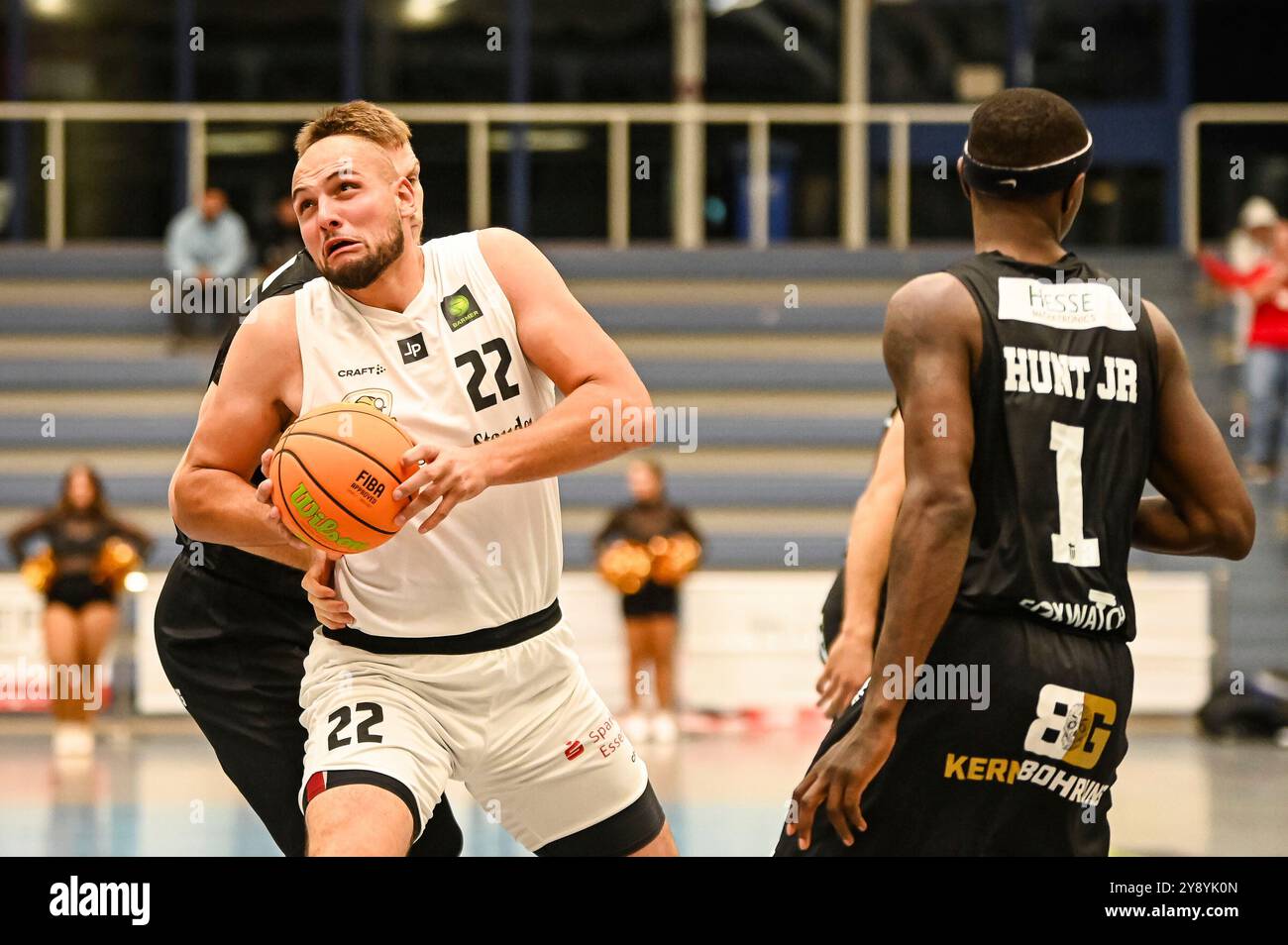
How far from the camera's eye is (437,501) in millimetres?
3291

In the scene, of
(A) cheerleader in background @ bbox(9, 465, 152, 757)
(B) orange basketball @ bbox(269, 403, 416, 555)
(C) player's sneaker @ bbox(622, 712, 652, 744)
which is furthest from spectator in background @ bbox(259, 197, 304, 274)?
(B) orange basketball @ bbox(269, 403, 416, 555)

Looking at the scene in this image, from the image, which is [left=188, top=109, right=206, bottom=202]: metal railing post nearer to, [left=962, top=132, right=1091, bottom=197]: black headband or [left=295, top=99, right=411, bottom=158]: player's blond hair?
[left=295, top=99, right=411, bottom=158]: player's blond hair

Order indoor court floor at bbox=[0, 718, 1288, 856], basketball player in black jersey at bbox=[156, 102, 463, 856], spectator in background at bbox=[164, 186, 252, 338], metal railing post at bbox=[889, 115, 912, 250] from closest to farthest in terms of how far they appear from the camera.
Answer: basketball player in black jersey at bbox=[156, 102, 463, 856] → indoor court floor at bbox=[0, 718, 1288, 856] → spectator in background at bbox=[164, 186, 252, 338] → metal railing post at bbox=[889, 115, 912, 250]

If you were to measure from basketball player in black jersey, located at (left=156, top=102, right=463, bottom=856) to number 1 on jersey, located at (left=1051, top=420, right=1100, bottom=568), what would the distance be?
1451 mm

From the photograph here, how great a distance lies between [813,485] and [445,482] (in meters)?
9.39

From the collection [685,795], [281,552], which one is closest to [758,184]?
[685,795]

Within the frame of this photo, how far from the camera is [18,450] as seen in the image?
492 inches

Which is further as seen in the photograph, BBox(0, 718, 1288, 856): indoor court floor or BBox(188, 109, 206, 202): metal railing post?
BBox(188, 109, 206, 202): metal railing post

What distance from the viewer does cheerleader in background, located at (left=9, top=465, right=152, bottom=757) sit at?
1004 cm

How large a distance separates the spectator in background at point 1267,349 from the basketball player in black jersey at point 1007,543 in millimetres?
9086

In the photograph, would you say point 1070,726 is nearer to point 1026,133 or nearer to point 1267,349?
point 1026,133

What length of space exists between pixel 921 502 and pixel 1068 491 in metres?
0.26
